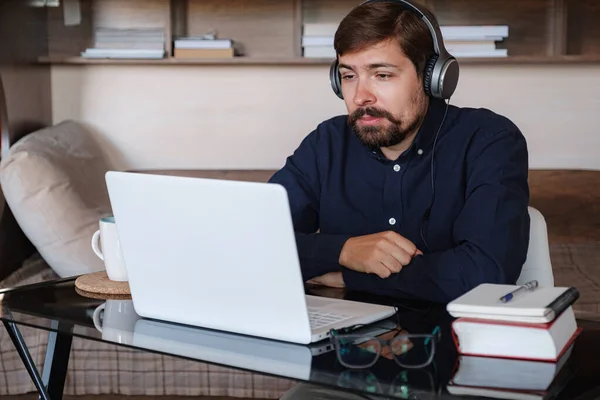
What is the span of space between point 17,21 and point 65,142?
0.39 metres

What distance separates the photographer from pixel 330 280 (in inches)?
61.4

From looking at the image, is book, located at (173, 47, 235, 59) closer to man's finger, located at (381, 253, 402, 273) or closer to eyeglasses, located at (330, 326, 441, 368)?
man's finger, located at (381, 253, 402, 273)

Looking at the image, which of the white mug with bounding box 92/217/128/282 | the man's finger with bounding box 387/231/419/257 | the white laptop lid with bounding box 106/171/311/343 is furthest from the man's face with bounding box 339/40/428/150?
the white laptop lid with bounding box 106/171/311/343

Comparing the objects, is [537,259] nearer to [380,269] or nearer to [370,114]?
[380,269]

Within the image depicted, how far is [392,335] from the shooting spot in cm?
113

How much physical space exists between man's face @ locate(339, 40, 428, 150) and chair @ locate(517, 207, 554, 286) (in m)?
0.30

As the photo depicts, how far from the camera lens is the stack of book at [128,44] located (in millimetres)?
2930

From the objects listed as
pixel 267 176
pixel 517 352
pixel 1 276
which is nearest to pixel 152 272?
pixel 517 352

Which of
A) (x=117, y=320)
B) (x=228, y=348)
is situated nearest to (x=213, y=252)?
(x=228, y=348)

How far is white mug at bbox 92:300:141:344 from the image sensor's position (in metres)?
1.15

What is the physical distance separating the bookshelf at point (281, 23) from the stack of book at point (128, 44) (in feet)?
0.08

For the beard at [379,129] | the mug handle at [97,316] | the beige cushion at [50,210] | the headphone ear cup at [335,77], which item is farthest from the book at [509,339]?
the beige cushion at [50,210]

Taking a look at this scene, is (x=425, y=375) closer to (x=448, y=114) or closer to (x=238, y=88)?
(x=448, y=114)

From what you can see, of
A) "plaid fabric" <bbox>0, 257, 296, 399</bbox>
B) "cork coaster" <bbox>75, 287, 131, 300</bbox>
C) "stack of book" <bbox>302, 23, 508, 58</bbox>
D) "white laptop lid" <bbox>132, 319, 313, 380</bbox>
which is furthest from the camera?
"stack of book" <bbox>302, 23, 508, 58</bbox>
